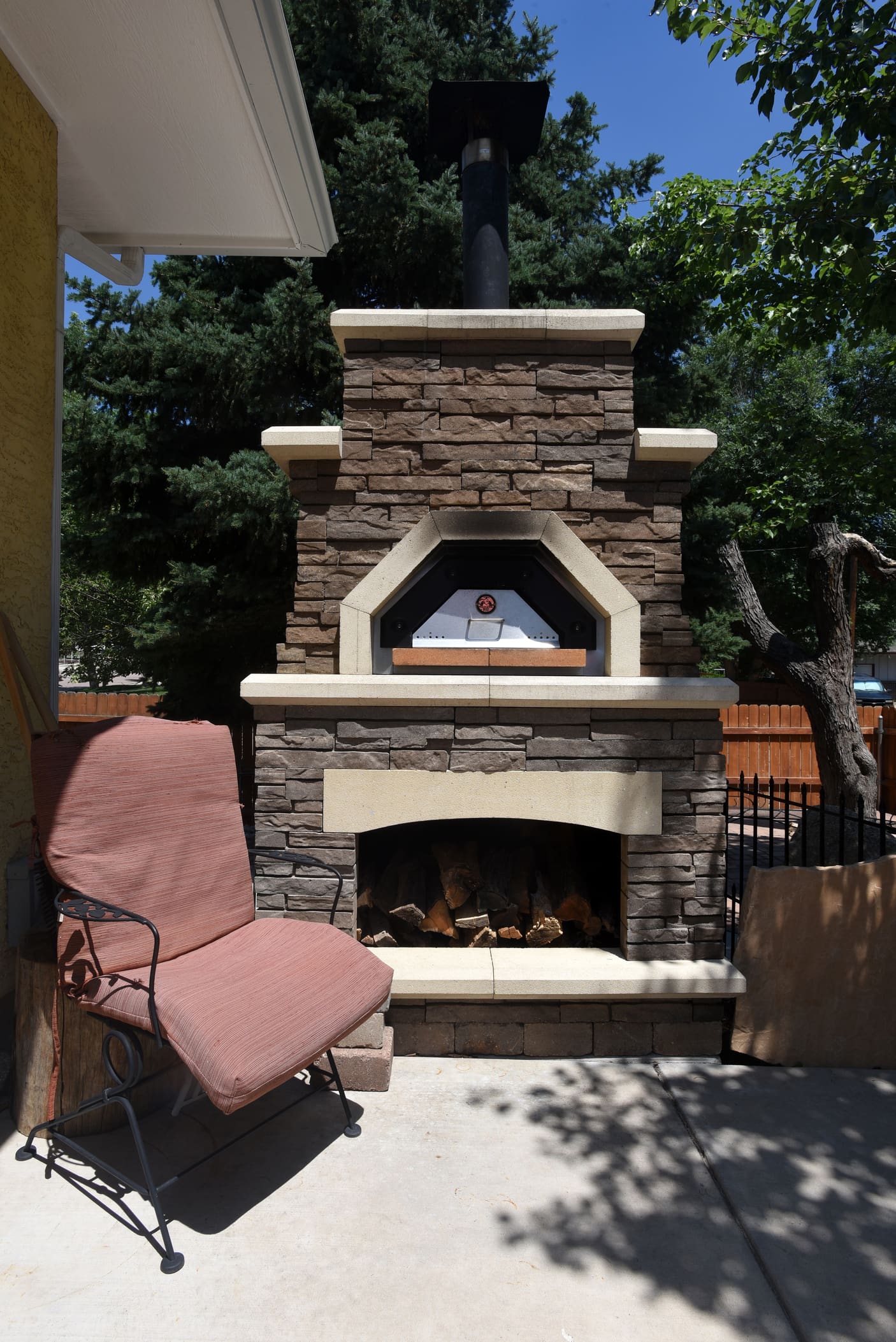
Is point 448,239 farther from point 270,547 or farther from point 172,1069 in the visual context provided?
point 172,1069

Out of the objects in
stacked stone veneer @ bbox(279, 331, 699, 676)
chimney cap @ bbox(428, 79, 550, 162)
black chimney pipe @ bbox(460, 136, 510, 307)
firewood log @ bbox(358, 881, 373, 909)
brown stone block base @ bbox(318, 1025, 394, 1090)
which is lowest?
brown stone block base @ bbox(318, 1025, 394, 1090)

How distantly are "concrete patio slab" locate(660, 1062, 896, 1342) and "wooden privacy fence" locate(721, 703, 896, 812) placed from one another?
814 cm

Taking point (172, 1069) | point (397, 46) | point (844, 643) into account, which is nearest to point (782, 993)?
point (172, 1069)

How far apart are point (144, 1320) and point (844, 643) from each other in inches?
301

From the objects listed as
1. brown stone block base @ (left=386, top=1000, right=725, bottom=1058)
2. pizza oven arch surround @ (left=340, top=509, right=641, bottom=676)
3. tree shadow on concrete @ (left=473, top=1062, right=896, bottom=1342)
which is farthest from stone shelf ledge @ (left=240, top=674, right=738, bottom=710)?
tree shadow on concrete @ (left=473, top=1062, right=896, bottom=1342)

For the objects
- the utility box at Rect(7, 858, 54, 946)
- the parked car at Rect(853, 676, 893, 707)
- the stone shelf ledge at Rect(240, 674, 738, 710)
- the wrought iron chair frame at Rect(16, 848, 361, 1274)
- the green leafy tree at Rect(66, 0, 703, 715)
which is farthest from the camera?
the parked car at Rect(853, 676, 893, 707)

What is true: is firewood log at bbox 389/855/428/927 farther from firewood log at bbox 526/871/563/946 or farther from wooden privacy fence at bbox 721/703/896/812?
wooden privacy fence at bbox 721/703/896/812

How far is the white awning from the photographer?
3258 millimetres

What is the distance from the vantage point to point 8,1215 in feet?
8.11

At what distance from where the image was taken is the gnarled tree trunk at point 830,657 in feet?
25.7

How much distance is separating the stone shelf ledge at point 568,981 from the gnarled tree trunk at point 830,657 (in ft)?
16.0

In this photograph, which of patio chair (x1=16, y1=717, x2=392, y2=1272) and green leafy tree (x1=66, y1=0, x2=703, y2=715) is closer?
patio chair (x1=16, y1=717, x2=392, y2=1272)

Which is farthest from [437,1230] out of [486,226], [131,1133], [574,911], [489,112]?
[489,112]

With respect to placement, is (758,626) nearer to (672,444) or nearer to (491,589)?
(672,444)
